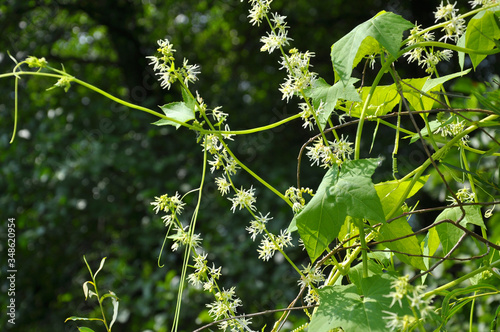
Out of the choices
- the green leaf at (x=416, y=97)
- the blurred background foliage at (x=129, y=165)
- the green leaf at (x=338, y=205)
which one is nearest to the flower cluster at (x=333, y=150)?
the green leaf at (x=338, y=205)

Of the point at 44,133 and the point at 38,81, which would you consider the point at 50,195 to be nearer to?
the point at 44,133

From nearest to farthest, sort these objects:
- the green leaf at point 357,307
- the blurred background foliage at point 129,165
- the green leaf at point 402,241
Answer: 1. the green leaf at point 357,307
2. the green leaf at point 402,241
3. the blurred background foliage at point 129,165

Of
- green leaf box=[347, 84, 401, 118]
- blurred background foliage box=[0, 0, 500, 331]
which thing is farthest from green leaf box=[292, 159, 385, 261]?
blurred background foliage box=[0, 0, 500, 331]

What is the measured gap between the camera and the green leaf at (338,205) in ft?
1.23

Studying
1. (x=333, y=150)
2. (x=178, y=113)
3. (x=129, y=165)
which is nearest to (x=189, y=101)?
(x=178, y=113)

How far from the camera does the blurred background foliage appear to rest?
6.72 feet

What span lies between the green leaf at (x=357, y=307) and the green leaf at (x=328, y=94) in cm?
13

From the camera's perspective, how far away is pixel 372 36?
0.38m

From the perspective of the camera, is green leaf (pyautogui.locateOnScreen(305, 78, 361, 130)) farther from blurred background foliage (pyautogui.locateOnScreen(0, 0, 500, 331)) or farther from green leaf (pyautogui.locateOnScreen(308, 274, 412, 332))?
blurred background foliage (pyautogui.locateOnScreen(0, 0, 500, 331))

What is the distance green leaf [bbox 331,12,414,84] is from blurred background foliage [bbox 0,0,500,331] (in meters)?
1.56

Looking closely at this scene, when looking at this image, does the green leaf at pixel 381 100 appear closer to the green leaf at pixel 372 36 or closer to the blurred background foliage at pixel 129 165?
the green leaf at pixel 372 36

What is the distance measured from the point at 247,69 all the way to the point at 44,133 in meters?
1.08

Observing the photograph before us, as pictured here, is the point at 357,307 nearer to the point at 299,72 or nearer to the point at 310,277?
the point at 310,277

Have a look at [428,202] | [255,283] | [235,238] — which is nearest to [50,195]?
[235,238]
